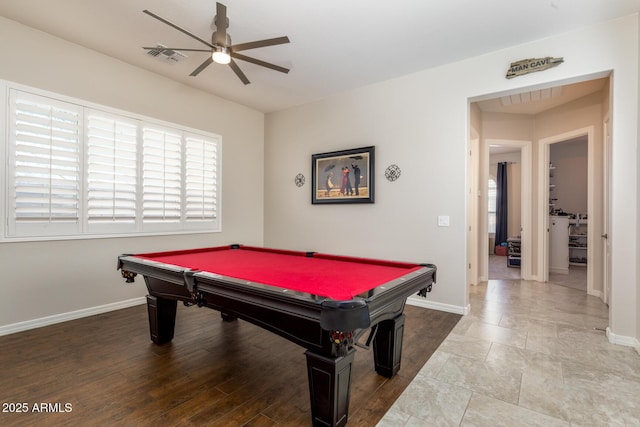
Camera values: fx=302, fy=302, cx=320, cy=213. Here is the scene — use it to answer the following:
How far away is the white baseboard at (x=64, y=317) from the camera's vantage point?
9.44ft

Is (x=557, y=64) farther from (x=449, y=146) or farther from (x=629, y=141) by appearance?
(x=449, y=146)

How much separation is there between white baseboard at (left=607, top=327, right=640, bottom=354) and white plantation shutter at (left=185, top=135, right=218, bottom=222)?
4767 millimetres

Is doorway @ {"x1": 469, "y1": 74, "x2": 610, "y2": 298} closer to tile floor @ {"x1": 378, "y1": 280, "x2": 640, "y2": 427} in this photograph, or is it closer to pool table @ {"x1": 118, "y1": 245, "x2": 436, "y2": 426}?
tile floor @ {"x1": 378, "y1": 280, "x2": 640, "y2": 427}

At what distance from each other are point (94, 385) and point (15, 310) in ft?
5.52

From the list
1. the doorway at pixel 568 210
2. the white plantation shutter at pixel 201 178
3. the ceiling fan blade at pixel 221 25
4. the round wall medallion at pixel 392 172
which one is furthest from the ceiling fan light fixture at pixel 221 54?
the doorway at pixel 568 210

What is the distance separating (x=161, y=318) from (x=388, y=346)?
6.27 feet

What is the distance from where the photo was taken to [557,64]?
9.63ft

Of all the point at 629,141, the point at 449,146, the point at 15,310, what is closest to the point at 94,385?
the point at 15,310

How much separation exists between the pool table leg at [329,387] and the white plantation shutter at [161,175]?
10.5 ft

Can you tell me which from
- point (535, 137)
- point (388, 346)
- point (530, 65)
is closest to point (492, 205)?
point (535, 137)

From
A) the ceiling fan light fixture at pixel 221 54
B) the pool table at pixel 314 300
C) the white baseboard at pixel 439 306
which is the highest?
the ceiling fan light fixture at pixel 221 54

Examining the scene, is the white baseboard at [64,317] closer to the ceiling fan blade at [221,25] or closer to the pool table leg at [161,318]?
the pool table leg at [161,318]

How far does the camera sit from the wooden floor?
68.5 inches

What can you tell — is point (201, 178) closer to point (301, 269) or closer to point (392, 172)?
point (392, 172)
